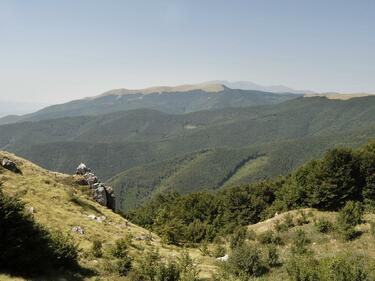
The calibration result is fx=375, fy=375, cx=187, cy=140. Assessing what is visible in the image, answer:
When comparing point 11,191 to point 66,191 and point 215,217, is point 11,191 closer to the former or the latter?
point 66,191

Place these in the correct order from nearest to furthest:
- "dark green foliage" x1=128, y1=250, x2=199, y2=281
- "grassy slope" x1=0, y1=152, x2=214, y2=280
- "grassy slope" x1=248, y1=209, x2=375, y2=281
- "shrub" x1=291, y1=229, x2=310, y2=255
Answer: "dark green foliage" x1=128, y1=250, x2=199, y2=281 → "grassy slope" x1=248, y1=209, x2=375, y2=281 → "shrub" x1=291, y1=229, x2=310, y2=255 → "grassy slope" x1=0, y1=152, x2=214, y2=280

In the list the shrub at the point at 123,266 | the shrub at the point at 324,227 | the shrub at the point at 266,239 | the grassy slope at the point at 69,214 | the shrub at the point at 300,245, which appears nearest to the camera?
the shrub at the point at 123,266

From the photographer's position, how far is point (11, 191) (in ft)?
127

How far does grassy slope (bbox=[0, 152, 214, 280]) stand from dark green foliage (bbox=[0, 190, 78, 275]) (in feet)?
9.81

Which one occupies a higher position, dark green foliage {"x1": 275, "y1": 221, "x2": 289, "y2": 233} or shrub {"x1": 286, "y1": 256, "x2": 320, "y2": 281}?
shrub {"x1": 286, "y1": 256, "x2": 320, "y2": 281}

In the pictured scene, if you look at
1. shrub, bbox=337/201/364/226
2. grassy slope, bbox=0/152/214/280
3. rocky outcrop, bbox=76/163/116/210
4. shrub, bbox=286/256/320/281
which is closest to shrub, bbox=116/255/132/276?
grassy slope, bbox=0/152/214/280

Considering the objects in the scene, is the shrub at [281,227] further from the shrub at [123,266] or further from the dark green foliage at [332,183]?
A: the shrub at [123,266]

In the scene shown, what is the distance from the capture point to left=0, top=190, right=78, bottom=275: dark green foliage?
2005cm

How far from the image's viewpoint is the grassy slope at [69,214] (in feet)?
106

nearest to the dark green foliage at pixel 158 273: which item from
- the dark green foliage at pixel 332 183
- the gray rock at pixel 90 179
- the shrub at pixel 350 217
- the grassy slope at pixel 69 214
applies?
the grassy slope at pixel 69 214

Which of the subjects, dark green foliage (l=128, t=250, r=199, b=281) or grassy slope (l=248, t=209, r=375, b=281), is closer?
dark green foliage (l=128, t=250, r=199, b=281)

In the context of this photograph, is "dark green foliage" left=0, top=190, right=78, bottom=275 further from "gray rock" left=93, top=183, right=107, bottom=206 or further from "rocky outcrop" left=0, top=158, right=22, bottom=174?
"gray rock" left=93, top=183, right=107, bottom=206

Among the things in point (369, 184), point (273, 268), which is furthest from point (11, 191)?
point (369, 184)

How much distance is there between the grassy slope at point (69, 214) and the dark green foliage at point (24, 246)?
9.81 ft
